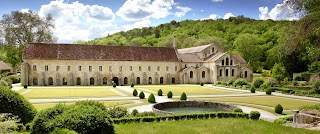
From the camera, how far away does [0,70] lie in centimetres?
5903

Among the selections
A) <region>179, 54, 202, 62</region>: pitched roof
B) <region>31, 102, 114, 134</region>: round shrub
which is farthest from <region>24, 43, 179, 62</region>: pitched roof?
<region>31, 102, 114, 134</region>: round shrub

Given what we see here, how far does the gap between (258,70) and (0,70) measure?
6138 centimetres

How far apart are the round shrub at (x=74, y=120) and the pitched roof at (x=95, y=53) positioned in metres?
40.4

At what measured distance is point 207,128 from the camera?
13.7 meters

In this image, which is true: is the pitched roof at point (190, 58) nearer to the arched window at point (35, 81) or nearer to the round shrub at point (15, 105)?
the arched window at point (35, 81)

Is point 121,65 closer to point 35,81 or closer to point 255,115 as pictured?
point 35,81

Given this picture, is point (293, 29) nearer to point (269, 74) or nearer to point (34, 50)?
point (34, 50)

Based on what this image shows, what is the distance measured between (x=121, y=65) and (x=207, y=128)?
38633mm

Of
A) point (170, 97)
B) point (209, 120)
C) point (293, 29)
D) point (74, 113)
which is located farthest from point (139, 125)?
point (170, 97)

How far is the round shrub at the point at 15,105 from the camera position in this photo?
1144 centimetres

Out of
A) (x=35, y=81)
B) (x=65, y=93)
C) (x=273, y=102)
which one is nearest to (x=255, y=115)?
(x=273, y=102)

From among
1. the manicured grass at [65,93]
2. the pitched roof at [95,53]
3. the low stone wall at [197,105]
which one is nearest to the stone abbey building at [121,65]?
the pitched roof at [95,53]

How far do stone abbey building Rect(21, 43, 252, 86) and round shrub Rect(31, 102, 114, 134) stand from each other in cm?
3985

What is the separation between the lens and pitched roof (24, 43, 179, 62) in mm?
46894
